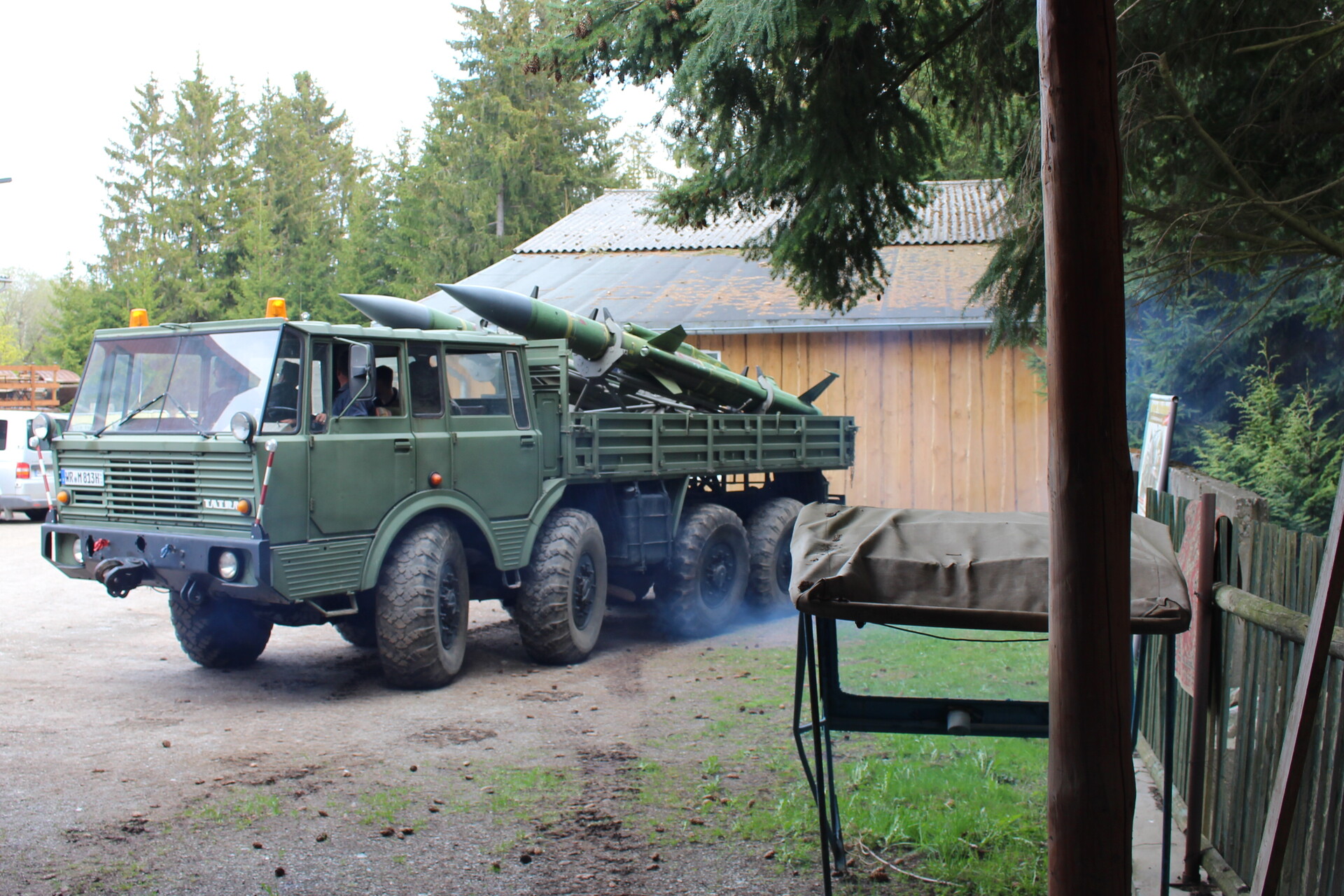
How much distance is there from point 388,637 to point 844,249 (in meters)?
4.08

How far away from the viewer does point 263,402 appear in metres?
6.95

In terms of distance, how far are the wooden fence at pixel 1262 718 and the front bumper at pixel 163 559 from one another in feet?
16.3

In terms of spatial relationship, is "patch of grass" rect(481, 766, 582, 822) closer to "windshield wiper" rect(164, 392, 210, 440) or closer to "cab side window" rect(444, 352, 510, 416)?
"windshield wiper" rect(164, 392, 210, 440)

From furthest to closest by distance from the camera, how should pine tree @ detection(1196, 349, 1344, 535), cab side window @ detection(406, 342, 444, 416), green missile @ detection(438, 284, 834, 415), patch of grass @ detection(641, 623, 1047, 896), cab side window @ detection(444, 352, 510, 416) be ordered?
1. pine tree @ detection(1196, 349, 1344, 535)
2. green missile @ detection(438, 284, 834, 415)
3. cab side window @ detection(444, 352, 510, 416)
4. cab side window @ detection(406, 342, 444, 416)
5. patch of grass @ detection(641, 623, 1047, 896)

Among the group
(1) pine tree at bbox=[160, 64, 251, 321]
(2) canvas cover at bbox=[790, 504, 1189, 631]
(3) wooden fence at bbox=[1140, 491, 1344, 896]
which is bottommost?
(3) wooden fence at bbox=[1140, 491, 1344, 896]

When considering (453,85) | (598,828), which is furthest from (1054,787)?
(453,85)

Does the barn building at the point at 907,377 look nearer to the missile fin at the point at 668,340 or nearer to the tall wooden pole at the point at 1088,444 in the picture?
the missile fin at the point at 668,340

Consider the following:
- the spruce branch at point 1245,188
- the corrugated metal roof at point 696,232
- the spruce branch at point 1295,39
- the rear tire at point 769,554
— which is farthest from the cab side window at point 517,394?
the corrugated metal roof at point 696,232

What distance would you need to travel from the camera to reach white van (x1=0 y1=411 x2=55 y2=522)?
60.9 ft

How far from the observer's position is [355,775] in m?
5.73

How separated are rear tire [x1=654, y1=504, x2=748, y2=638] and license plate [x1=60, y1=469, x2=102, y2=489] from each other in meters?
4.47

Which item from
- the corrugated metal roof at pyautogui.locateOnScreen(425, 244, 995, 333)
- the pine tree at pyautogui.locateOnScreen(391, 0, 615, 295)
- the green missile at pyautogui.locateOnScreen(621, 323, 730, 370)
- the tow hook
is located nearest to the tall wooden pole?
the tow hook

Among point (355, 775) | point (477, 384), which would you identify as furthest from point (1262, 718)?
point (477, 384)

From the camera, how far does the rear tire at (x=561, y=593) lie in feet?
27.5
